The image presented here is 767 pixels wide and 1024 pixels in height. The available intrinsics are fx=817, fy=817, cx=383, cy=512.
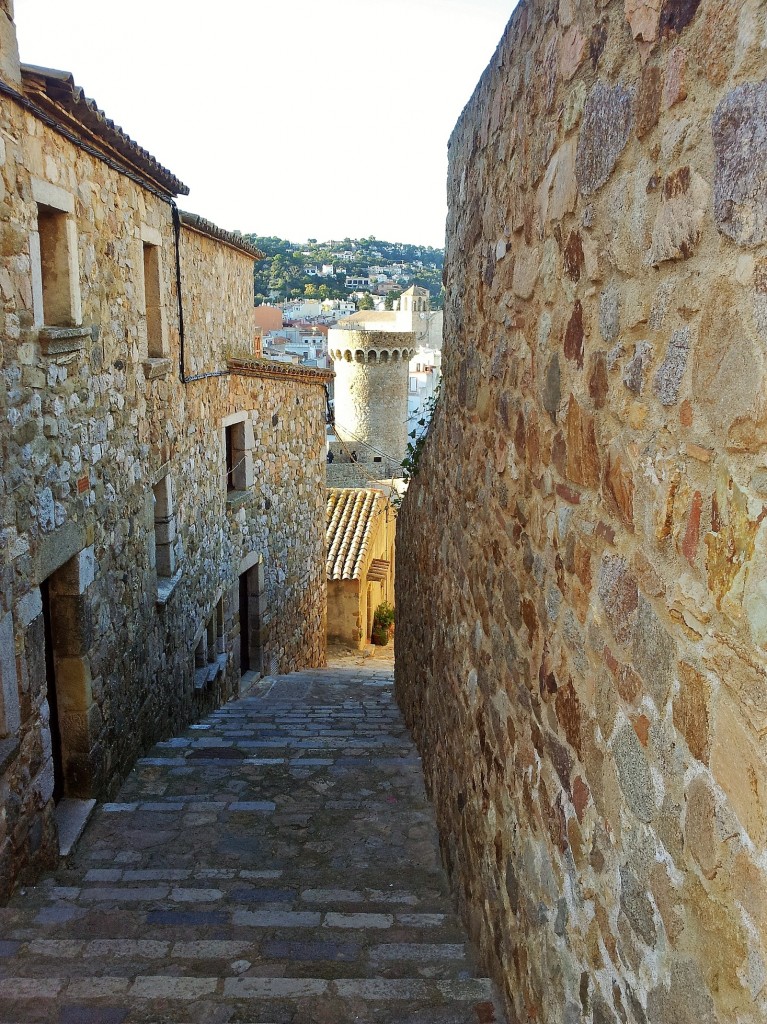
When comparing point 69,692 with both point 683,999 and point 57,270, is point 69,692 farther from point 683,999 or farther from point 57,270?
point 683,999

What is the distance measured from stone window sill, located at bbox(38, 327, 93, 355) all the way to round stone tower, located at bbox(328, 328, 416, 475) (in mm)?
30660

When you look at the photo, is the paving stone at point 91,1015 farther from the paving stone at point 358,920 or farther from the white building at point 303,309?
the white building at point 303,309

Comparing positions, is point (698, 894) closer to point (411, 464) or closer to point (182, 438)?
point (411, 464)

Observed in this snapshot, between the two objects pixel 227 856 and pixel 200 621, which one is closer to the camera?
pixel 227 856

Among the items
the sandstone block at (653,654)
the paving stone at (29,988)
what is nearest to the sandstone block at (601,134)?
the sandstone block at (653,654)

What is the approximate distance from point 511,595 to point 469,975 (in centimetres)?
150

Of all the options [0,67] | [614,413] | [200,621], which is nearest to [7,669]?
[0,67]

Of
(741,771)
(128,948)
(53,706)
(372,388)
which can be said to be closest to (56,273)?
(53,706)

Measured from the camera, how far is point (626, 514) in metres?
1.71

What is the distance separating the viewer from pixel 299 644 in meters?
12.7

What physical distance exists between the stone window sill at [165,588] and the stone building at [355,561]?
27.8 ft

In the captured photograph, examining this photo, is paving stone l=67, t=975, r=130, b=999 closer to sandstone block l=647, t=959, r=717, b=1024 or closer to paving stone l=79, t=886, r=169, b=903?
paving stone l=79, t=886, r=169, b=903

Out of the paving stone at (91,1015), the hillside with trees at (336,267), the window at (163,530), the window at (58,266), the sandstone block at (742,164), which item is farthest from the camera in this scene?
the hillside with trees at (336,267)

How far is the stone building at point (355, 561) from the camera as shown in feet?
51.3
